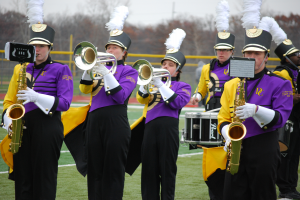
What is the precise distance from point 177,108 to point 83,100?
54.6 ft

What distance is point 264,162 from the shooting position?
3225 mm

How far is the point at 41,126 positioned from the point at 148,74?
4.15 ft

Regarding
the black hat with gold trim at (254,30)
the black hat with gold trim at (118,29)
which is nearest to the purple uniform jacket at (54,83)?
the black hat with gold trim at (118,29)

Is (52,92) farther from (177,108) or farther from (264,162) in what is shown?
(264,162)

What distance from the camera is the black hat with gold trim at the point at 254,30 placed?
3.44 meters

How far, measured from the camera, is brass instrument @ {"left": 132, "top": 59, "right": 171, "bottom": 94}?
13.8 ft

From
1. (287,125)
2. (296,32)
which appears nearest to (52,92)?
(287,125)

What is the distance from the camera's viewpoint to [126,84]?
4145mm

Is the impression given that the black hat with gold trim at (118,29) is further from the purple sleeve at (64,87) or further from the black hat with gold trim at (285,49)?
the black hat with gold trim at (285,49)

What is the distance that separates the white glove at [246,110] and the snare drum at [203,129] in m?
1.96

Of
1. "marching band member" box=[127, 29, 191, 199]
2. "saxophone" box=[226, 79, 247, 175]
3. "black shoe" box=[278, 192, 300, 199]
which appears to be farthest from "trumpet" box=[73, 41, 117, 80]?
"black shoe" box=[278, 192, 300, 199]

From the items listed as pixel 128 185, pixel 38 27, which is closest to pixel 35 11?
pixel 38 27

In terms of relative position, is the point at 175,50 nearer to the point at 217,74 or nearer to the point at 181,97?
the point at 181,97

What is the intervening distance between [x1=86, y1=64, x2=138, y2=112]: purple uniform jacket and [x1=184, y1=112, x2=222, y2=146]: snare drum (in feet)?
4.35
